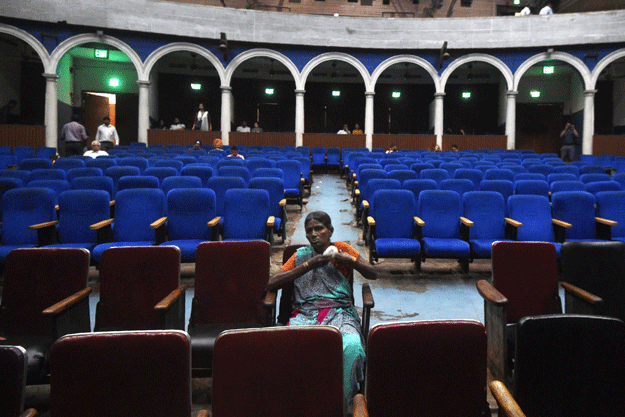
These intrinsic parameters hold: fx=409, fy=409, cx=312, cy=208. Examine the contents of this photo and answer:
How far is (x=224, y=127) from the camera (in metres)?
14.0

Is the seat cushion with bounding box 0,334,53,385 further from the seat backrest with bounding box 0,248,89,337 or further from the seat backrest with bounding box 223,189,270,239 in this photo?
the seat backrest with bounding box 223,189,270,239

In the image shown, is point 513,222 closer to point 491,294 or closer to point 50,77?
point 491,294

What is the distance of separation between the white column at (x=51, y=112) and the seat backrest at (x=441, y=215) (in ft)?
39.6

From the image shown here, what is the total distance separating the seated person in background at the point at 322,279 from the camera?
2.23m

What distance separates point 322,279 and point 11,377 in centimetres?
148

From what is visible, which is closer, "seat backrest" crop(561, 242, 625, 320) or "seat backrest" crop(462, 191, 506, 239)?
"seat backrest" crop(561, 242, 625, 320)

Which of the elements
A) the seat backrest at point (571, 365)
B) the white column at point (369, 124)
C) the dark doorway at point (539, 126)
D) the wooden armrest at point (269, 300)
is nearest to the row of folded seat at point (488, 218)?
the wooden armrest at point (269, 300)

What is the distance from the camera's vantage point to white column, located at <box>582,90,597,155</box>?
1366cm

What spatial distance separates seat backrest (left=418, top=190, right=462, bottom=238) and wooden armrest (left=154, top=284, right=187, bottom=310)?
2830mm

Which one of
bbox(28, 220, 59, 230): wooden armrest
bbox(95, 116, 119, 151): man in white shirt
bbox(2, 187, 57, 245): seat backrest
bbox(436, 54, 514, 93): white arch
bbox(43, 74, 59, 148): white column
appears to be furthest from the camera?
bbox(436, 54, 514, 93): white arch

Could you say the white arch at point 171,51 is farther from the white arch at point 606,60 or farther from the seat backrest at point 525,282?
the seat backrest at point 525,282

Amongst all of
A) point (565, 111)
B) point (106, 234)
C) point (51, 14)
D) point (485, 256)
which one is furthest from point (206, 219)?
point (565, 111)

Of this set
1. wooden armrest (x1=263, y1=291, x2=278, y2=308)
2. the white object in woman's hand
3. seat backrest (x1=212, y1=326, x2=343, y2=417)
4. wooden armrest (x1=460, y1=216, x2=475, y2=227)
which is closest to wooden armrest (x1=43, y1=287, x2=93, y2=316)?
wooden armrest (x1=263, y1=291, x2=278, y2=308)

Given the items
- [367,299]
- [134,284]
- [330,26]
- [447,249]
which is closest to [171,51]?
[330,26]
